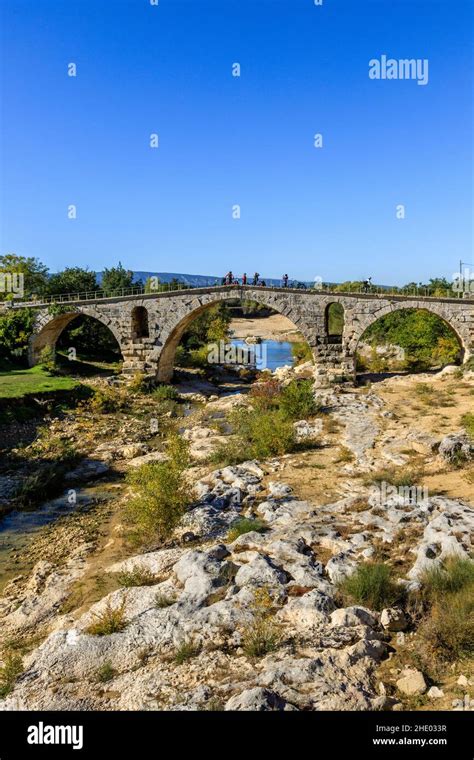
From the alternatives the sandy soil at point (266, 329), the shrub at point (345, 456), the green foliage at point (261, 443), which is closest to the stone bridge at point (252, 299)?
the green foliage at point (261, 443)

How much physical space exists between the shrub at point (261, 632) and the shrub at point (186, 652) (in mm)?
726

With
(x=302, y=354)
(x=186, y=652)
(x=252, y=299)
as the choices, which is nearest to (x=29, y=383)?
→ (x=252, y=299)

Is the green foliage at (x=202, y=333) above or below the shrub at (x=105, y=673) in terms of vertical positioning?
above

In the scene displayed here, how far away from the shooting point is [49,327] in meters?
36.2

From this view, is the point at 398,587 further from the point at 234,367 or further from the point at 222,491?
the point at 234,367

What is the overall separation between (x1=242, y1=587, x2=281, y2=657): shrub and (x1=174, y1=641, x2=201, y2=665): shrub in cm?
73

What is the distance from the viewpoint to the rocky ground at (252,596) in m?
6.77

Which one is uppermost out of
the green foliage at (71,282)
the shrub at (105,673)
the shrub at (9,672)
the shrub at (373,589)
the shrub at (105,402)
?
the green foliage at (71,282)

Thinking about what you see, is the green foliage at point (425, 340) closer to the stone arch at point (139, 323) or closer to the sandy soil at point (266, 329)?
the stone arch at point (139, 323)

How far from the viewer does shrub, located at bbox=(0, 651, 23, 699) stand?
7.53 metres

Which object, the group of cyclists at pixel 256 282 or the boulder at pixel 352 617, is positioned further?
the group of cyclists at pixel 256 282

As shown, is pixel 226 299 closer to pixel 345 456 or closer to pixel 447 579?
pixel 345 456

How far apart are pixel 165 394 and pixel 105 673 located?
24379 millimetres

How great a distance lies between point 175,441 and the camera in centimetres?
1756
